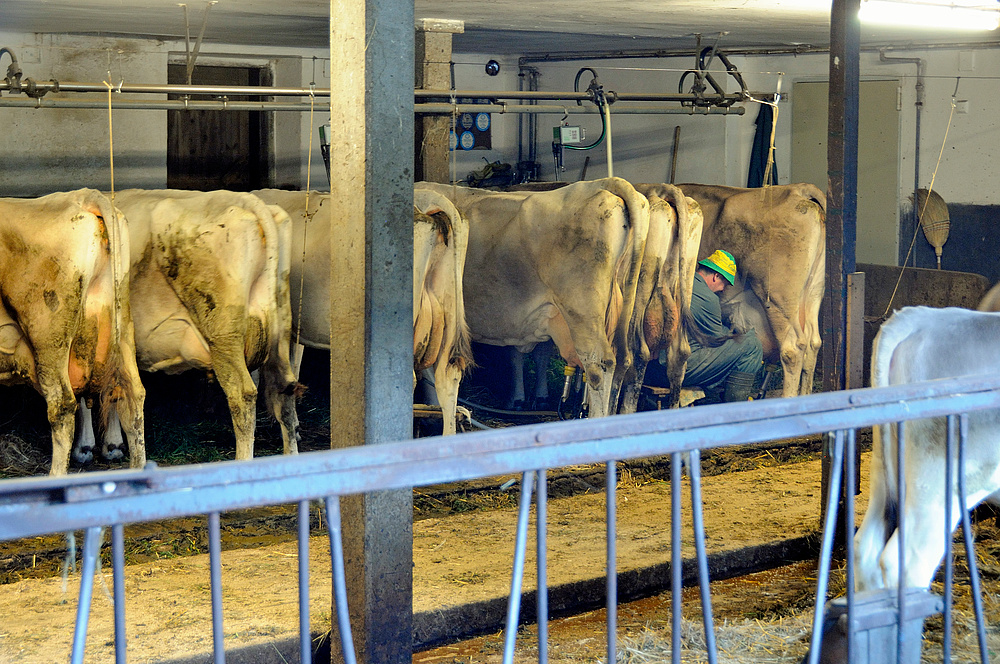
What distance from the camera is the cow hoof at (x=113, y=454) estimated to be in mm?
6904

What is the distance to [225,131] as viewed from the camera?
11750 mm

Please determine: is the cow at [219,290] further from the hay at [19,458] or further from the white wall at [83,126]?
the white wall at [83,126]

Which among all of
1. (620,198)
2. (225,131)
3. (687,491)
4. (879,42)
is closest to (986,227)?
(879,42)

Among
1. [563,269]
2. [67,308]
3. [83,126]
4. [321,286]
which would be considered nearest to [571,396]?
[563,269]

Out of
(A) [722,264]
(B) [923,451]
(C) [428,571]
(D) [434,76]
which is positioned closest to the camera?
(B) [923,451]

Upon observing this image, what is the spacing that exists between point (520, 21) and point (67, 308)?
4.33m

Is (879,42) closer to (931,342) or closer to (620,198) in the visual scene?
(620,198)

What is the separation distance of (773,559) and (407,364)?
2.68 m

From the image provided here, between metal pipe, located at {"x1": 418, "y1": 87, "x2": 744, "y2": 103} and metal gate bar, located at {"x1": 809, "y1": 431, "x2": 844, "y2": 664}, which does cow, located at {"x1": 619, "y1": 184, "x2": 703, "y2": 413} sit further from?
metal gate bar, located at {"x1": 809, "y1": 431, "x2": 844, "y2": 664}

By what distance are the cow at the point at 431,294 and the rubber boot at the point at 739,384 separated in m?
2.14

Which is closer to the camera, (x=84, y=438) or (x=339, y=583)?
(x=339, y=583)

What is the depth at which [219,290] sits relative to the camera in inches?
250

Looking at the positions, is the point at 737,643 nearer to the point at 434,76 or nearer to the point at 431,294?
the point at 431,294

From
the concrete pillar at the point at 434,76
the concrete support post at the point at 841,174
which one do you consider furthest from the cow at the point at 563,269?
the concrete support post at the point at 841,174
